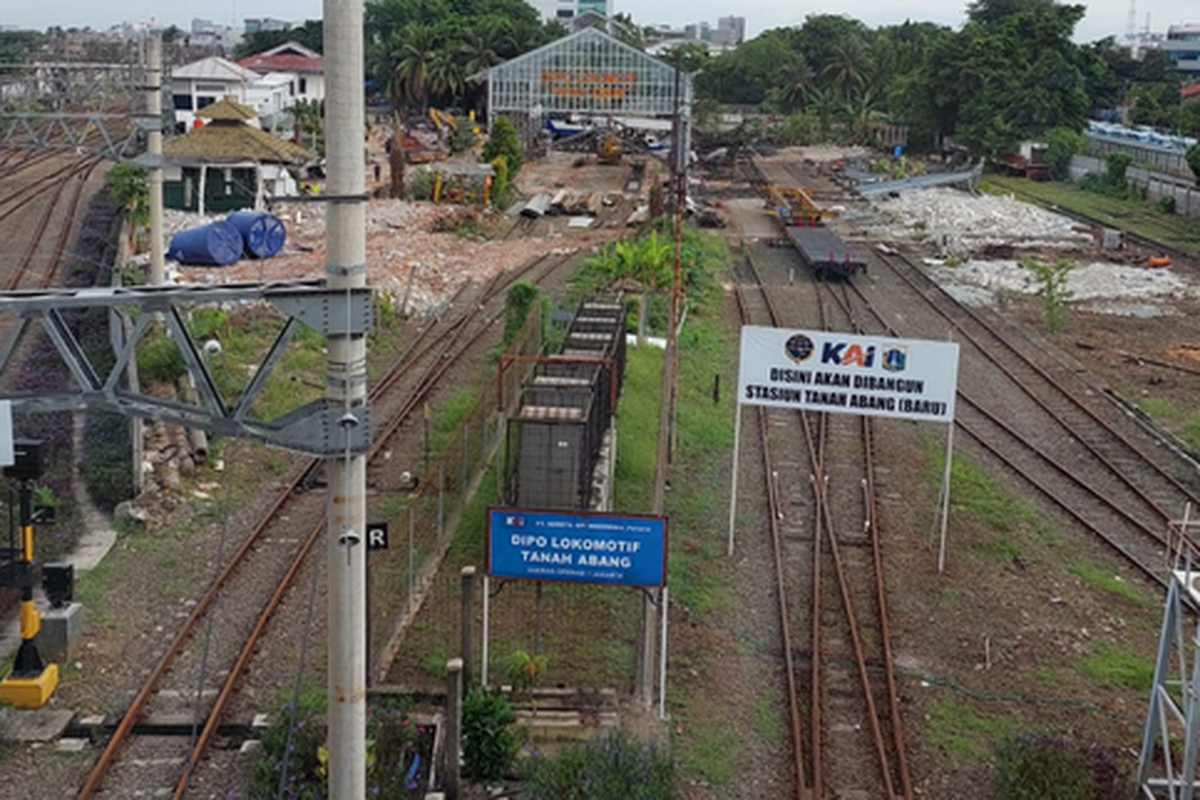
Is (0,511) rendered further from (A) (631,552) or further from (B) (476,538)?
(A) (631,552)

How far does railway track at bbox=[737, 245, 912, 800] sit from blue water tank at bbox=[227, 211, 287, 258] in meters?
15.7

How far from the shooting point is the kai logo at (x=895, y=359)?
1559cm

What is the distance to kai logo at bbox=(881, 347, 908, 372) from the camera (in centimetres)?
1559

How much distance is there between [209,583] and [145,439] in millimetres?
4360

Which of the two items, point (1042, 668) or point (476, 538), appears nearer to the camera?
point (1042, 668)

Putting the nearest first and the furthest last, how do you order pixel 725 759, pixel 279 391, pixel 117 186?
pixel 725 759 < pixel 279 391 < pixel 117 186

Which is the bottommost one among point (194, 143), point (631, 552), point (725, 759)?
point (725, 759)

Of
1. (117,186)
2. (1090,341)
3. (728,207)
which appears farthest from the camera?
(728,207)

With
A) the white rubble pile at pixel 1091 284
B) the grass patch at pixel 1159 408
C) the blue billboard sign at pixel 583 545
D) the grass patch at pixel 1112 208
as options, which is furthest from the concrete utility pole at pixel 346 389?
the grass patch at pixel 1112 208

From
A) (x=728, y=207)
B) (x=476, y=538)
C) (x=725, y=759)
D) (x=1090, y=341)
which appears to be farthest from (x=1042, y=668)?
(x=728, y=207)

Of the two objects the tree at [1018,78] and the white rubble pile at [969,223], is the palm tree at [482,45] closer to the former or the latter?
the tree at [1018,78]

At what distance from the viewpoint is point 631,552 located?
1135 centimetres

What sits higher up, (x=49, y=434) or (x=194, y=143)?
(x=194, y=143)

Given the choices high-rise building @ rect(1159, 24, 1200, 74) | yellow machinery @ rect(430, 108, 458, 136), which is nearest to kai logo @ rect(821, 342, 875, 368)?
yellow machinery @ rect(430, 108, 458, 136)
